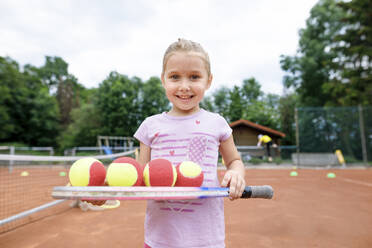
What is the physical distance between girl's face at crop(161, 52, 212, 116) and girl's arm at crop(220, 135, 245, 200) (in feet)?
1.28

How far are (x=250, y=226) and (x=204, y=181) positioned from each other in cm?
354

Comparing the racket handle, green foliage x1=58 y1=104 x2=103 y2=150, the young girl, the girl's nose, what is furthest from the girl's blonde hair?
green foliage x1=58 y1=104 x2=103 y2=150

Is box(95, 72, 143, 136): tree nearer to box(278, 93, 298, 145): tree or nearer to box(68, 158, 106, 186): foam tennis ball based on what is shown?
box(278, 93, 298, 145): tree

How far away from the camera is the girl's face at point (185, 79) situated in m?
1.71

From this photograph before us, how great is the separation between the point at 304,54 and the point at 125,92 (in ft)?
76.0

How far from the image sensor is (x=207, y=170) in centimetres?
177

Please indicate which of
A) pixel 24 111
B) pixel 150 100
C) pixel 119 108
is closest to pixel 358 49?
pixel 150 100

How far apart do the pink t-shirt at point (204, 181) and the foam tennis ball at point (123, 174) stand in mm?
417

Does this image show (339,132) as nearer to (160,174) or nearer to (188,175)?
(188,175)

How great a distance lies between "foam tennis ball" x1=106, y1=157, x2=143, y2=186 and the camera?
1281 millimetres

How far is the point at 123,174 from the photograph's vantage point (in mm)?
1280

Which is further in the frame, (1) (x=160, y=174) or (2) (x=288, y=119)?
(2) (x=288, y=119)

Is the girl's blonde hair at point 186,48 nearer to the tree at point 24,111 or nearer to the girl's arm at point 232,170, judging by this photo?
the girl's arm at point 232,170

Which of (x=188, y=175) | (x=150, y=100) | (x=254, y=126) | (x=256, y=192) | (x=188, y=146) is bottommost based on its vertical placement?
(x=256, y=192)
